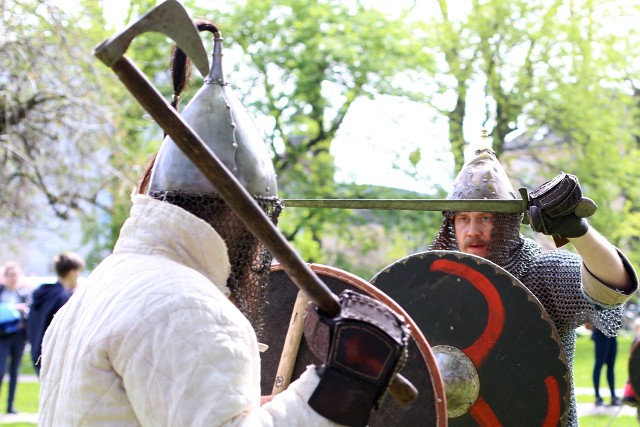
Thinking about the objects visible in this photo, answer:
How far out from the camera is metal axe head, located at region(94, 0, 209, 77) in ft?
6.00

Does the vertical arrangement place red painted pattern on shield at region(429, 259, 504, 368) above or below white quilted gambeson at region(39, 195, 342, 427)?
below

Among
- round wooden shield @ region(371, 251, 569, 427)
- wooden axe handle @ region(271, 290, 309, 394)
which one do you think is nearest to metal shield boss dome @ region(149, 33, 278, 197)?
wooden axe handle @ region(271, 290, 309, 394)

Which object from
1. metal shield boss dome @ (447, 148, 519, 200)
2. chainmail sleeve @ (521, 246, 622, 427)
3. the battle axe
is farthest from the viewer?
metal shield boss dome @ (447, 148, 519, 200)

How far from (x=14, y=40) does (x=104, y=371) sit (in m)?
8.63

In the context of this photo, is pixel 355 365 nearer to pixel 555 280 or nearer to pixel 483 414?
pixel 483 414

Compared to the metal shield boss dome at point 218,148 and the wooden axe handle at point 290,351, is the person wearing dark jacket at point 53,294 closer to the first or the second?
the wooden axe handle at point 290,351

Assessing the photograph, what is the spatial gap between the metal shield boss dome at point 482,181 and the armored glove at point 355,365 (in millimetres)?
1922

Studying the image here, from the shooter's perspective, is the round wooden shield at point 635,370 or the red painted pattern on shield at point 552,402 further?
the round wooden shield at point 635,370

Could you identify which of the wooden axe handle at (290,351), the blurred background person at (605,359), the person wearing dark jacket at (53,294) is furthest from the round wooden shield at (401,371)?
the blurred background person at (605,359)

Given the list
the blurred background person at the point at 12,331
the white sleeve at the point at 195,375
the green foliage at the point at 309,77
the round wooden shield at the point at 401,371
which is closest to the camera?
the white sleeve at the point at 195,375

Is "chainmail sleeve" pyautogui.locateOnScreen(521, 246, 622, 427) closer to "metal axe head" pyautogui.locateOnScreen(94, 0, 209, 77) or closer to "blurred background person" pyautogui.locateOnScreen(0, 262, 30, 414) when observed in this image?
"metal axe head" pyautogui.locateOnScreen(94, 0, 209, 77)

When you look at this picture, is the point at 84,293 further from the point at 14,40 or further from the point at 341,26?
the point at 341,26

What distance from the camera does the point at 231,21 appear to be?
544 inches

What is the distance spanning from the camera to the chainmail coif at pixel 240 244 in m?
2.09
